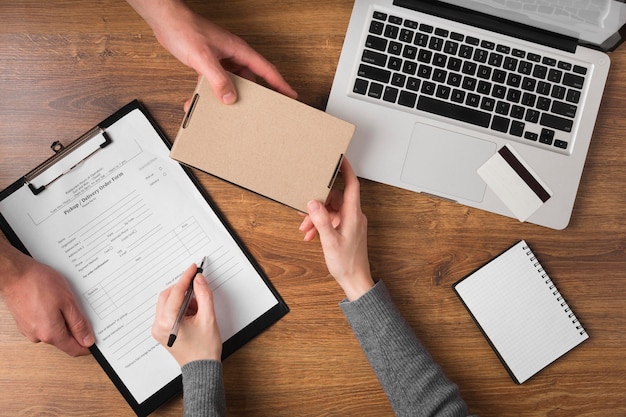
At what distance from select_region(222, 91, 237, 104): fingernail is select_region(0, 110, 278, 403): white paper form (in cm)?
17

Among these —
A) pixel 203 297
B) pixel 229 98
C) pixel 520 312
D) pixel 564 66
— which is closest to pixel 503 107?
pixel 564 66

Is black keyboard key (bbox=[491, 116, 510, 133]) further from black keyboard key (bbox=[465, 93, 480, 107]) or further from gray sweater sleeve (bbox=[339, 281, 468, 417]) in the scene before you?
gray sweater sleeve (bbox=[339, 281, 468, 417])

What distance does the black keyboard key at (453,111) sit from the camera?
0.94 metres

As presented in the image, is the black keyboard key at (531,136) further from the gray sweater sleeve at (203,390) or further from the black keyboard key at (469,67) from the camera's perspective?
the gray sweater sleeve at (203,390)

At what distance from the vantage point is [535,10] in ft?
2.98

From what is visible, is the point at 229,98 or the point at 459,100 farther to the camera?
the point at 459,100

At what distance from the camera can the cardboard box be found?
0.84m

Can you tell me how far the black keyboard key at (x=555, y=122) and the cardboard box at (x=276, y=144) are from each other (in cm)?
35

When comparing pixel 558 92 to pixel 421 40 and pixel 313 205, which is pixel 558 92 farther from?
pixel 313 205

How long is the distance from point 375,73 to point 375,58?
0.08 feet

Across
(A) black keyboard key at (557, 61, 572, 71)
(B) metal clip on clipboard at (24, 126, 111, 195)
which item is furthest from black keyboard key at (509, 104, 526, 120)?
(B) metal clip on clipboard at (24, 126, 111, 195)

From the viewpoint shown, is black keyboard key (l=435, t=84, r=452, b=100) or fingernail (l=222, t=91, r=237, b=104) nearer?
fingernail (l=222, t=91, r=237, b=104)

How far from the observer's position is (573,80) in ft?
3.13

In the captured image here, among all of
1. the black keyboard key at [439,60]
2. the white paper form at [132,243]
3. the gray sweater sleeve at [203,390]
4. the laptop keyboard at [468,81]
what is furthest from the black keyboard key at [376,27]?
the gray sweater sleeve at [203,390]
